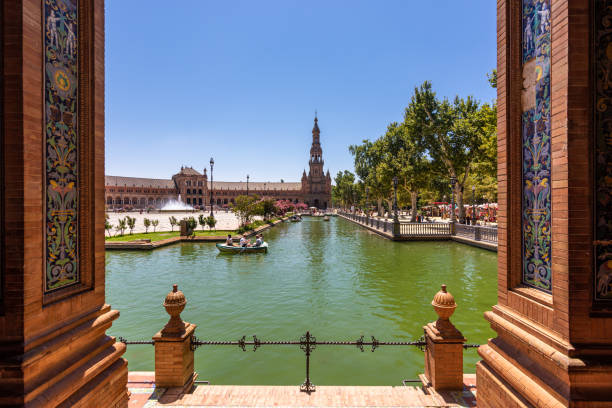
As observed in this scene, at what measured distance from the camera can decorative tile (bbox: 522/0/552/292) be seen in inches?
115

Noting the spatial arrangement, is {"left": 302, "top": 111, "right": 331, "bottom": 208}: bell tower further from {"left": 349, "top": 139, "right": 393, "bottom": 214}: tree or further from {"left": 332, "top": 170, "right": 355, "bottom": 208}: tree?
{"left": 349, "top": 139, "right": 393, "bottom": 214}: tree

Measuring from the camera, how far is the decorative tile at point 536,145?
9.59 feet

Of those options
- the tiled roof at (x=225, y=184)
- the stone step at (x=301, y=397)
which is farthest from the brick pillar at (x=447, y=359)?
the tiled roof at (x=225, y=184)

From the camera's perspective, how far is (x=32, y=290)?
254 cm

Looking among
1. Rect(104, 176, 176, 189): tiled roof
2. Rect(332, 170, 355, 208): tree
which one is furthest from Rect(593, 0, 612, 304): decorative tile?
Rect(104, 176, 176, 189): tiled roof

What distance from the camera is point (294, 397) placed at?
4.44 m

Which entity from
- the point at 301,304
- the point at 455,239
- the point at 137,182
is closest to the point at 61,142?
the point at 301,304

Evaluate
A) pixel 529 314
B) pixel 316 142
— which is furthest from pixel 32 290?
pixel 316 142

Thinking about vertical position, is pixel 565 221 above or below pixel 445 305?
above

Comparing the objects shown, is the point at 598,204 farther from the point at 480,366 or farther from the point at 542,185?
the point at 480,366

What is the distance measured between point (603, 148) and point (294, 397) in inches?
191

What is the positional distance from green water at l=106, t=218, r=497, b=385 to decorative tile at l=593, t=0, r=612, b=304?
162 inches

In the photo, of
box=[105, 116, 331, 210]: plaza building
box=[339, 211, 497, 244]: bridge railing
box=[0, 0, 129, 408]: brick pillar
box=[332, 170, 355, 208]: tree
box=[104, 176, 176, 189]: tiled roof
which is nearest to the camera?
box=[0, 0, 129, 408]: brick pillar

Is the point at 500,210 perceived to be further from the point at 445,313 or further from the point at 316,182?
the point at 316,182
